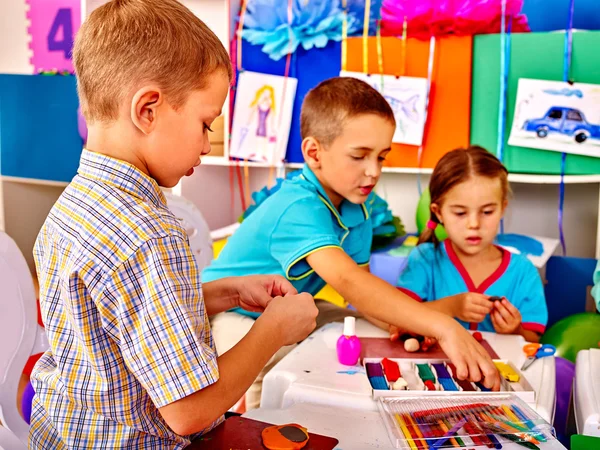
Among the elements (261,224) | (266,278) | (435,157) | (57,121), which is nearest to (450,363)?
(266,278)

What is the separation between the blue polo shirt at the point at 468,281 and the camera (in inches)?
58.4

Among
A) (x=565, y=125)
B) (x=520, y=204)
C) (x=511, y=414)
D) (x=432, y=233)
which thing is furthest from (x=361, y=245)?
(x=520, y=204)

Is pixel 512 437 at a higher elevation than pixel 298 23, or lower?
lower

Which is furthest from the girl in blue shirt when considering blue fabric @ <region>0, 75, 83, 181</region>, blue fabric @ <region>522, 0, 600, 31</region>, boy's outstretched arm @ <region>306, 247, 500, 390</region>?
blue fabric @ <region>0, 75, 83, 181</region>

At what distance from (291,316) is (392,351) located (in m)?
0.33

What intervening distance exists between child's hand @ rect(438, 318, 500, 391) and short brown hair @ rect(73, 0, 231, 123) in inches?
20.5

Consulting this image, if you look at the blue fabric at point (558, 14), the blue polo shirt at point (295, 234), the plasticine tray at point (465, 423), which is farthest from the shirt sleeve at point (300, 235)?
the blue fabric at point (558, 14)

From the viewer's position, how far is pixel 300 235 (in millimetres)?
1223

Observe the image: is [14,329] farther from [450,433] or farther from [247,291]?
[450,433]

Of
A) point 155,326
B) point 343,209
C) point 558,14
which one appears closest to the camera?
point 155,326

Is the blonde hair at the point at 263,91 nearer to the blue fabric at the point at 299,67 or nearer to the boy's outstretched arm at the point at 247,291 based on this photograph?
the blue fabric at the point at 299,67

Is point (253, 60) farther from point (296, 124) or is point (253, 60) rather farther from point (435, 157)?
point (435, 157)

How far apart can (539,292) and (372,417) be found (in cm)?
83

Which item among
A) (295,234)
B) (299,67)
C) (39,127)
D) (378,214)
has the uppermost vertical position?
(299,67)
